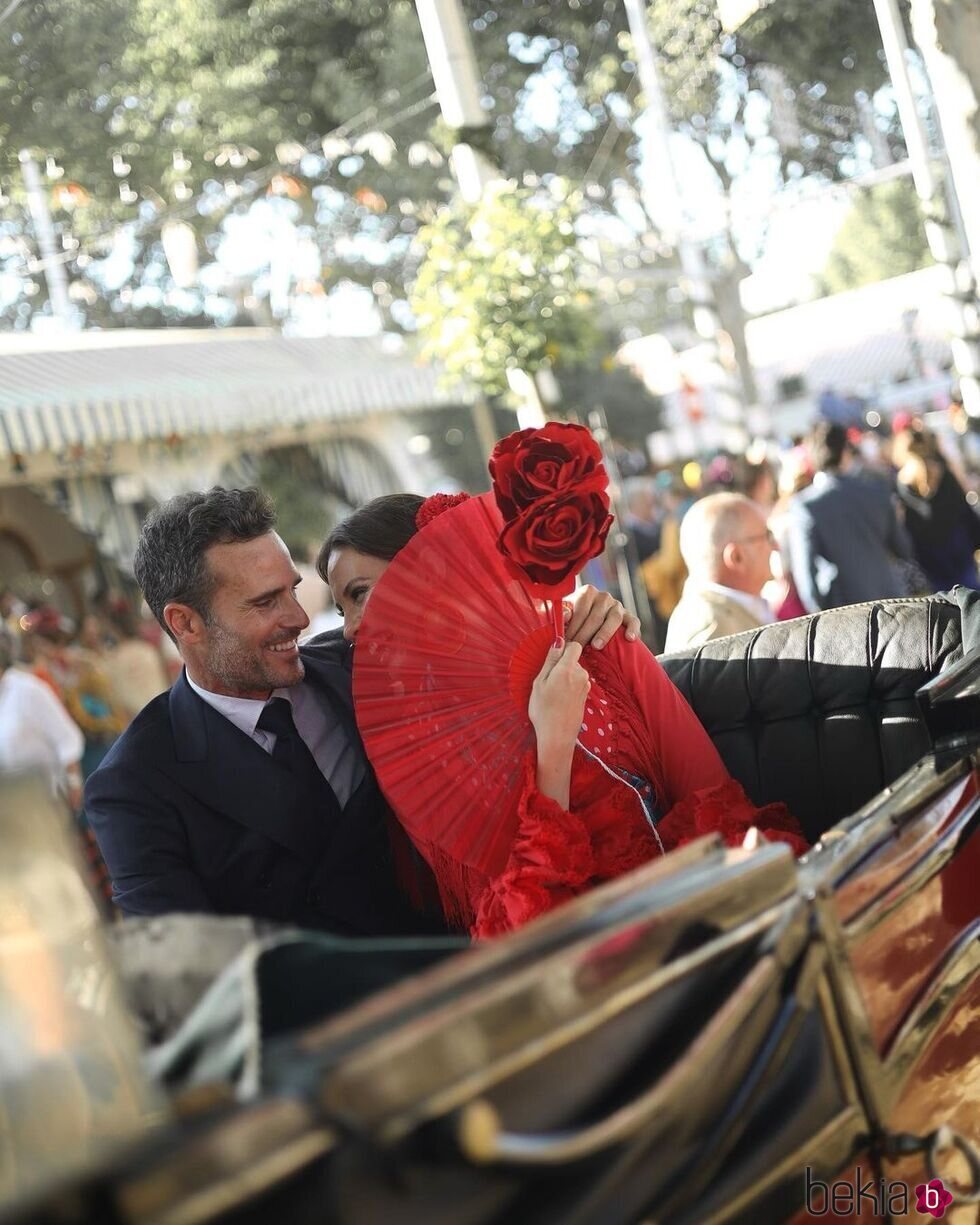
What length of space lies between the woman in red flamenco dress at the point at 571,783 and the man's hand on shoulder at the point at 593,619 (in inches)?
1.5

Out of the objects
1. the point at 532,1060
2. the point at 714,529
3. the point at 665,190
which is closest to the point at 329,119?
the point at 665,190

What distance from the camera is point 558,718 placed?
2.21 metres

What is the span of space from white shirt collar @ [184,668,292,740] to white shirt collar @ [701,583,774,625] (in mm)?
1769

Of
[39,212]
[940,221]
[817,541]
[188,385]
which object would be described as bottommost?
[817,541]

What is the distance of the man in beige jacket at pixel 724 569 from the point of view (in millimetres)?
3910

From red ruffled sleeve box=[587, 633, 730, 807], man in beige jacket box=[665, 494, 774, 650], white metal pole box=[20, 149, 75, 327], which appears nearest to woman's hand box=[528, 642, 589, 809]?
red ruffled sleeve box=[587, 633, 730, 807]

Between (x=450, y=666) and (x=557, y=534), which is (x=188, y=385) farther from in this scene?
(x=557, y=534)

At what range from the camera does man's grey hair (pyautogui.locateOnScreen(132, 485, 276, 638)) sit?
258cm

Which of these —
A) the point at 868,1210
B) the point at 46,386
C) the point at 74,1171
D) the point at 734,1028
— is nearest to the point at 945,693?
the point at 868,1210

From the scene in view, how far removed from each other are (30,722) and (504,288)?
304 centimetres

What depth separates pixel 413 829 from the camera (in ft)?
7.47

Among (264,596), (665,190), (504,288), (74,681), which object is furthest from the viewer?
(665,190)

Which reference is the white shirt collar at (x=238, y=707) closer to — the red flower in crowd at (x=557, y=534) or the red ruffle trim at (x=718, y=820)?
the red flower in crowd at (x=557, y=534)

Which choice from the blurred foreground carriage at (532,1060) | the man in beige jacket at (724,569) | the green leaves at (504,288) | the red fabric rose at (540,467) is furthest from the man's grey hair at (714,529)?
the green leaves at (504,288)
